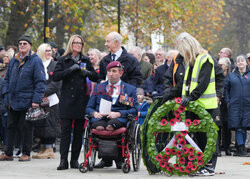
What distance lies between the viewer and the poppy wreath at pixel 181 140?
9.61 metres

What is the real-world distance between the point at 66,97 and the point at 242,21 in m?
37.8

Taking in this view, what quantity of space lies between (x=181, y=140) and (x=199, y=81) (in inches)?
35.7

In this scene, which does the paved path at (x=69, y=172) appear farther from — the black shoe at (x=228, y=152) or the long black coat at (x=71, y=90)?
the black shoe at (x=228, y=152)

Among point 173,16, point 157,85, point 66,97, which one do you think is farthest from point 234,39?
point 66,97

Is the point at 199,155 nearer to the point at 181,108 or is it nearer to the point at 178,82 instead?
the point at 181,108

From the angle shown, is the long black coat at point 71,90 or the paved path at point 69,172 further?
the long black coat at point 71,90

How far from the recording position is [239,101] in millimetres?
14688

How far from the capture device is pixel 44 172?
10281 mm

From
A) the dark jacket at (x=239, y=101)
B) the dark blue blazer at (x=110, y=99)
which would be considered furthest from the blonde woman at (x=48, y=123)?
the dark jacket at (x=239, y=101)

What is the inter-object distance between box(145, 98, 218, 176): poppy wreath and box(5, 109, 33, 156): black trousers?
311 centimetres

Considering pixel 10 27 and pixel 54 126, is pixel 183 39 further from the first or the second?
pixel 10 27

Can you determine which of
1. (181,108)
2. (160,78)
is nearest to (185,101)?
(181,108)

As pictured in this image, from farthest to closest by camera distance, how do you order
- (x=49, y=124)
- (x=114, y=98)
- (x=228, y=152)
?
(x=228, y=152) < (x=49, y=124) < (x=114, y=98)

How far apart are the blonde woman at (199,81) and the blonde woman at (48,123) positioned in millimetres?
4063
